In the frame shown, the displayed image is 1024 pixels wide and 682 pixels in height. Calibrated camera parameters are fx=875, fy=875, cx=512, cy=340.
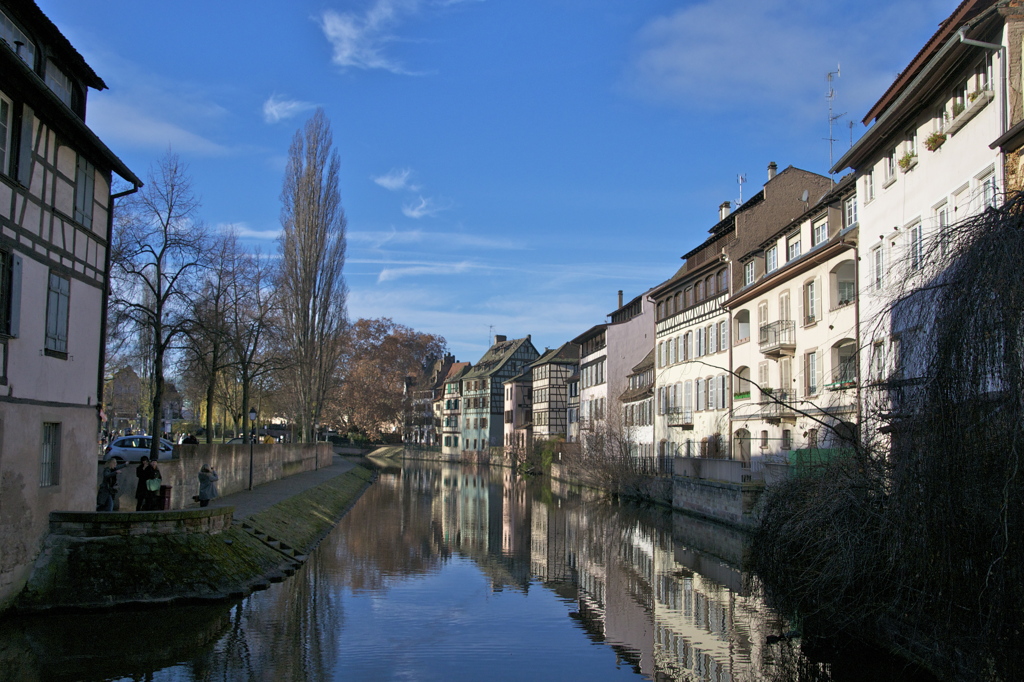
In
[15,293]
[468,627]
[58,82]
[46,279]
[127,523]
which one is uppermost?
[58,82]

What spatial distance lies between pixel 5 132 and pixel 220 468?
15.6 m

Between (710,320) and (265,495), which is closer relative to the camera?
(265,495)

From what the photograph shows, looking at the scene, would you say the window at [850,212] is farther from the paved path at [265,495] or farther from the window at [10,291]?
the window at [10,291]

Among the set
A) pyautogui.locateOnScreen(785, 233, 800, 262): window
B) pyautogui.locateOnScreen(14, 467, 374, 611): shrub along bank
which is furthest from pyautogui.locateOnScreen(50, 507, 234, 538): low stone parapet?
pyautogui.locateOnScreen(785, 233, 800, 262): window

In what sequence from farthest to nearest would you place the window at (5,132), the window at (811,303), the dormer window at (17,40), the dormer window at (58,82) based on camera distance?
the window at (811,303)
the dormer window at (58,82)
the dormer window at (17,40)
the window at (5,132)

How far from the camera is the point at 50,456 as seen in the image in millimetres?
15008

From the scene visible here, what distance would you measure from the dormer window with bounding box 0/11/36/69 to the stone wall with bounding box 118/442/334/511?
Answer: 900 cm

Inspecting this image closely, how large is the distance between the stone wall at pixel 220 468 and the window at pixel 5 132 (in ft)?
27.2

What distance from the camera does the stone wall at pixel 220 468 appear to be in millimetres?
20234

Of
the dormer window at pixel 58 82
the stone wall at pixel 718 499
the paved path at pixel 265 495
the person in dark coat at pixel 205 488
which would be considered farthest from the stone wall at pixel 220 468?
the stone wall at pixel 718 499

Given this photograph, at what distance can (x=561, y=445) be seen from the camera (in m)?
59.3

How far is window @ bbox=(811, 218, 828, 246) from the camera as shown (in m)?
28.1

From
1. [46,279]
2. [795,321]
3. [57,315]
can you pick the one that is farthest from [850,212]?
[46,279]

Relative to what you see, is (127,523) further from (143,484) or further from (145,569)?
(143,484)
